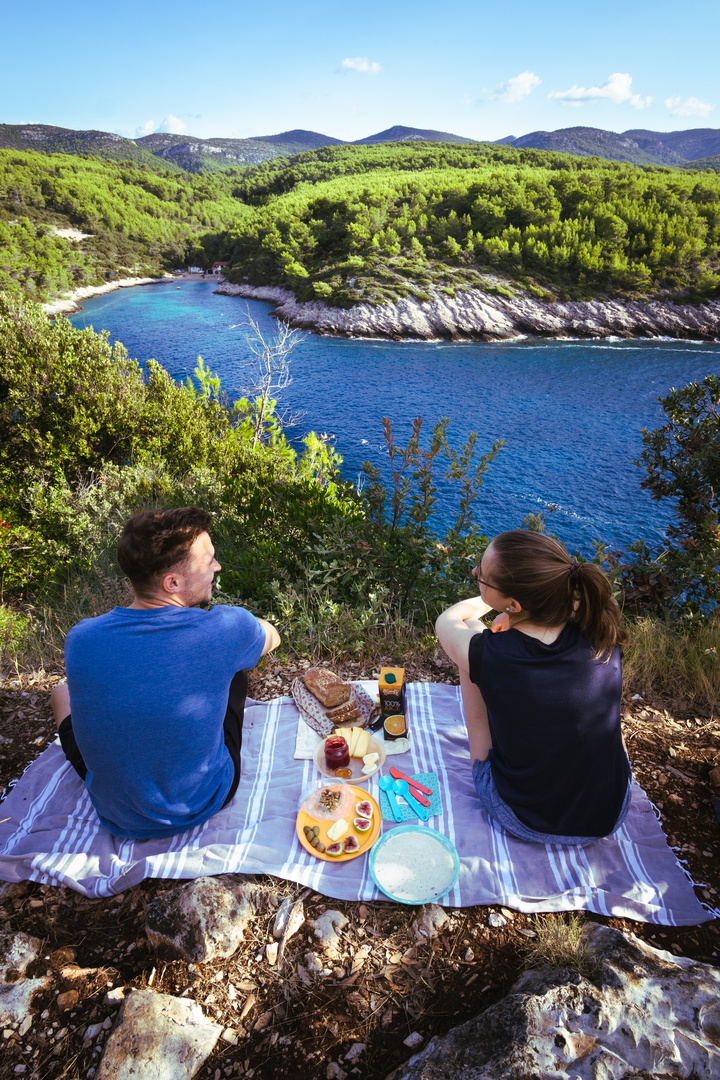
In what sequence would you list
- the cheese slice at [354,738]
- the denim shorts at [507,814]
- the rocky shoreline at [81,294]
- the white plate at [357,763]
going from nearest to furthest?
1. the denim shorts at [507,814]
2. the white plate at [357,763]
3. the cheese slice at [354,738]
4. the rocky shoreline at [81,294]

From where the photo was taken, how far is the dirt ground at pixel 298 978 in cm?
170

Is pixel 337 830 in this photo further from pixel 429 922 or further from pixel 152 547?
pixel 152 547

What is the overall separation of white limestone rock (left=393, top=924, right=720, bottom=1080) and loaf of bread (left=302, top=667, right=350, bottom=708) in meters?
1.69

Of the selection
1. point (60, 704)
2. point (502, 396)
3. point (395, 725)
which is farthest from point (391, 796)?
point (502, 396)

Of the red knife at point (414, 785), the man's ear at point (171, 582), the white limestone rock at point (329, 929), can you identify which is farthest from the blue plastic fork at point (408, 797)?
the man's ear at point (171, 582)

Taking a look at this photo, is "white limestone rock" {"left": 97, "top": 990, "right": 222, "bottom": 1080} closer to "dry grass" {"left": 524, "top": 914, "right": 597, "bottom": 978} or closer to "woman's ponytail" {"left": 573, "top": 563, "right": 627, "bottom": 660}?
"dry grass" {"left": 524, "top": 914, "right": 597, "bottom": 978}

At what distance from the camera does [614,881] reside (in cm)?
224

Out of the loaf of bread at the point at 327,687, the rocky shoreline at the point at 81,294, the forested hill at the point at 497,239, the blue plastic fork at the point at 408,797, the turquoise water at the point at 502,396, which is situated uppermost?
the forested hill at the point at 497,239

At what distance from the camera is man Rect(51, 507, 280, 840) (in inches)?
78.0

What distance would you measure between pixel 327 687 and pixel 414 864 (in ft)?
3.87

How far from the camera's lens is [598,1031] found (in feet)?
4.85

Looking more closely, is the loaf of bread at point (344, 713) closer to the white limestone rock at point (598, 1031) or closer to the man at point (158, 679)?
the man at point (158, 679)

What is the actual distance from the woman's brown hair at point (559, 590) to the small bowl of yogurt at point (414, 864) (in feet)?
3.85

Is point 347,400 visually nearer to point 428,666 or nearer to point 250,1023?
point 428,666
